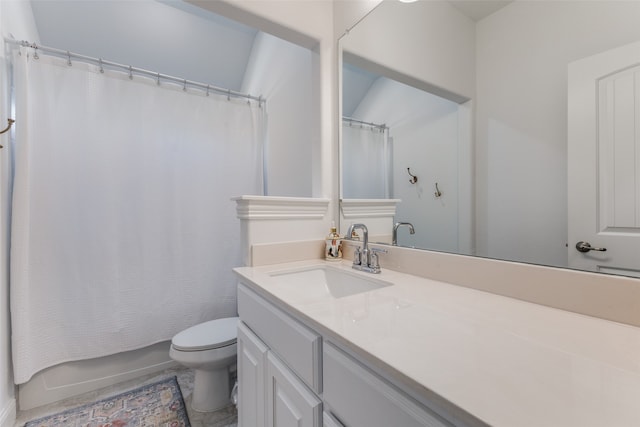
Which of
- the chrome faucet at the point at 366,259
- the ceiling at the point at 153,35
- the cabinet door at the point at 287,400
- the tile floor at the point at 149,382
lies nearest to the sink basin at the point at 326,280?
the chrome faucet at the point at 366,259

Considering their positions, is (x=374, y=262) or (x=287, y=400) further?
(x=374, y=262)

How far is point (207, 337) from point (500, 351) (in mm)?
1469

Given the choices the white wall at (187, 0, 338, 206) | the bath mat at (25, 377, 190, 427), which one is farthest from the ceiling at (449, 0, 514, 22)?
the bath mat at (25, 377, 190, 427)

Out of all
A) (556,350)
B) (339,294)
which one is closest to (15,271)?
(339,294)

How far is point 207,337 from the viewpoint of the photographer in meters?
1.49

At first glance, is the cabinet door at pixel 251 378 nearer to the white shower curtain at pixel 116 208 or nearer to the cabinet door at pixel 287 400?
the cabinet door at pixel 287 400

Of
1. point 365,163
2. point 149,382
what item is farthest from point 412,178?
point 149,382

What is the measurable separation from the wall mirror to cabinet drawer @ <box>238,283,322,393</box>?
58cm

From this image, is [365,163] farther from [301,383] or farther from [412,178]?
[301,383]

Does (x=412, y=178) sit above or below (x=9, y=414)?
above

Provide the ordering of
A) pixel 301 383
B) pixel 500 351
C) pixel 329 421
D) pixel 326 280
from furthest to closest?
1. pixel 326 280
2. pixel 301 383
3. pixel 329 421
4. pixel 500 351

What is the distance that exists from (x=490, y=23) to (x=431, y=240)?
2.37ft

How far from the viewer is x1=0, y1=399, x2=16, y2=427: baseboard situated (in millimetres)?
1325

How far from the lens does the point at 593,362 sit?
0.43 m
